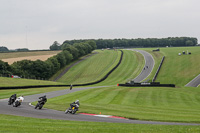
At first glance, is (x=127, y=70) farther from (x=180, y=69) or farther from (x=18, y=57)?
(x=18, y=57)

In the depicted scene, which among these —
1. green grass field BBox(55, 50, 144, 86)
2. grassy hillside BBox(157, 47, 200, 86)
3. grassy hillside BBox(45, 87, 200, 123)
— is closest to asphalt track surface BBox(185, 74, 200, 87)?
grassy hillside BBox(157, 47, 200, 86)

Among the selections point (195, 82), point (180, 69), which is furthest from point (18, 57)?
point (195, 82)

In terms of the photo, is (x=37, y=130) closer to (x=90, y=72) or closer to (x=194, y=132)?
(x=194, y=132)

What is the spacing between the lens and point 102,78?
105m

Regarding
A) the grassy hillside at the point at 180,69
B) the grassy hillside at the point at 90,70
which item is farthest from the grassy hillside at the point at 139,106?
the grassy hillside at the point at 90,70

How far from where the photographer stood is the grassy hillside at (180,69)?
9425cm

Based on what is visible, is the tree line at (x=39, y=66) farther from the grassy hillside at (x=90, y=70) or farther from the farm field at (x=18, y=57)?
the farm field at (x=18, y=57)

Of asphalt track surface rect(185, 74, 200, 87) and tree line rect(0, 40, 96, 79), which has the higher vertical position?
tree line rect(0, 40, 96, 79)

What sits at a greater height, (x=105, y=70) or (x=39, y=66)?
(x=39, y=66)

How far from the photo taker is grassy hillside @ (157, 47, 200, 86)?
3711 inches

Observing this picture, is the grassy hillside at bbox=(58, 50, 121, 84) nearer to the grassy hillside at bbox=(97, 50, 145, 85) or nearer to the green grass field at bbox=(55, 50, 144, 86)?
the green grass field at bbox=(55, 50, 144, 86)

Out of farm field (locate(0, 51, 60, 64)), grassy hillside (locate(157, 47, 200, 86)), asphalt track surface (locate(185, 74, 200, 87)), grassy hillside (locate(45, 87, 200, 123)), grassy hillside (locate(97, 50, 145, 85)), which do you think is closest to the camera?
grassy hillside (locate(45, 87, 200, 123))

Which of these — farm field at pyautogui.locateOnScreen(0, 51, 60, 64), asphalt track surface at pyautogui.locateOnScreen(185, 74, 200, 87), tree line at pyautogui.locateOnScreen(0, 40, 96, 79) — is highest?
farm field at pyautogui.locateOnScreen(0, 51, 60, 64)

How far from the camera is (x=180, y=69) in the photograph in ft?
350
